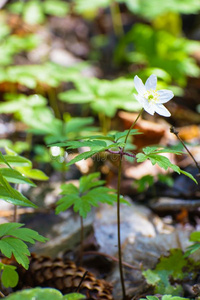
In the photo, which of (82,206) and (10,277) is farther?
(82,206)

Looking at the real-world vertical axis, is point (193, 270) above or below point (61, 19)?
below

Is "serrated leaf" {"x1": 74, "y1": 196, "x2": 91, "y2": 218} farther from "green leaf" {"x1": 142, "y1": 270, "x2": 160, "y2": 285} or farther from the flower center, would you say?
the flower center

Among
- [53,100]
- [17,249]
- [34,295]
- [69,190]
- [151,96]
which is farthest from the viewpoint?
[53,100]

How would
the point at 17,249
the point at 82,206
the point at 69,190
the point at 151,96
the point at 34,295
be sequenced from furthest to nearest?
the point at 69,190
the point at 82,206
the point at 151,96
the point at 17,249
the point at 34,295

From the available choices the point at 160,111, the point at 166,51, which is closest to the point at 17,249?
the point at 160,111

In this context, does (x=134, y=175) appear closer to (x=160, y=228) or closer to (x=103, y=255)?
(x=160, y=228)

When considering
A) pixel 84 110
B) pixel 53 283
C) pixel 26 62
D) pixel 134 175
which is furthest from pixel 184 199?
pixel 26 62

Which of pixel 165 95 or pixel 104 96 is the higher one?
pixel 104 96

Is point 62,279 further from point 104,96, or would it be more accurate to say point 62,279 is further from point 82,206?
point 104,96
